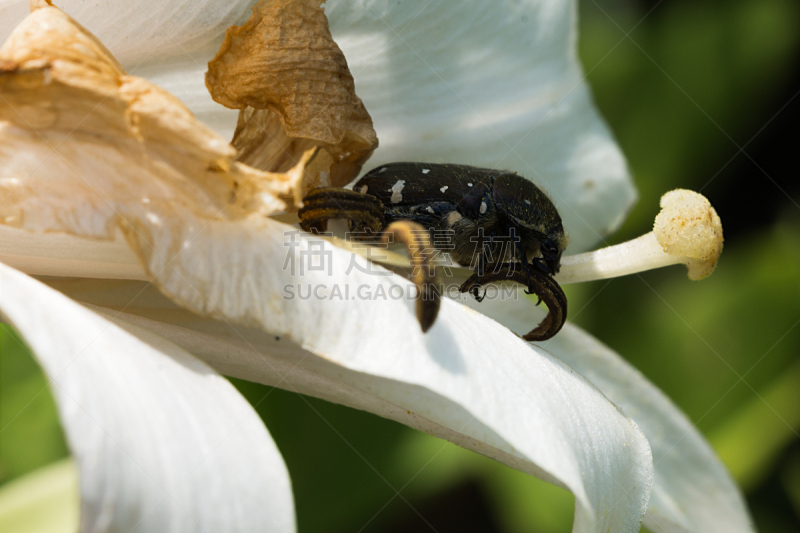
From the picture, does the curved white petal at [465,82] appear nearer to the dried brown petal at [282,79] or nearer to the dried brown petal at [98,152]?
the dried brown petal at [282,79]

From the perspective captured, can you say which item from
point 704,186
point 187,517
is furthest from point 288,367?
point 704,186

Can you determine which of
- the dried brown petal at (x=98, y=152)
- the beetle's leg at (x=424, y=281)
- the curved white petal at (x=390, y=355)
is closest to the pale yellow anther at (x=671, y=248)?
the curved white petal at (x=390, y=355)

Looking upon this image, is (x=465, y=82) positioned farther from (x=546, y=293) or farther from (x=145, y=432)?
(x=145, y=432)

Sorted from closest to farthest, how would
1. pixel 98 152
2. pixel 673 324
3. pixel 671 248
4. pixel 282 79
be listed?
pixel 98 152
pixel 282 79
pixel 671 248
pixel 673 324

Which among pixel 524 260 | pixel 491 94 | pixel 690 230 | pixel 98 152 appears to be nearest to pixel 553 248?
pixel 524 260

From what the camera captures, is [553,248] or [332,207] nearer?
[332,207]

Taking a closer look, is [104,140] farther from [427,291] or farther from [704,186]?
[704,186]

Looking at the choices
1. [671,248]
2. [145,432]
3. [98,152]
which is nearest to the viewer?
[145,432]
